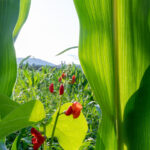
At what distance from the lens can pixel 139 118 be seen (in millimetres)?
379

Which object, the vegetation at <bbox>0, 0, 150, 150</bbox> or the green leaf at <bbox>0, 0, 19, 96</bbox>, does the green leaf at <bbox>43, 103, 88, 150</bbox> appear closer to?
the vegetation at <bbox>0, 0, 150, 150</bbox>

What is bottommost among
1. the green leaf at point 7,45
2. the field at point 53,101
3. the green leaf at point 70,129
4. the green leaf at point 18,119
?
the field at point 53,101

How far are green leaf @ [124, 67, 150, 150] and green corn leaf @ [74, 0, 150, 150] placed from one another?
0.01 m

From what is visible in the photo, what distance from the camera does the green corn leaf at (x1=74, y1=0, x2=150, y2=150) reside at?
1.20 ft

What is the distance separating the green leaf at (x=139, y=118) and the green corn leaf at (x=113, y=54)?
0.4 inches

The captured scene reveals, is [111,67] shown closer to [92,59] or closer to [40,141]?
[92,59]

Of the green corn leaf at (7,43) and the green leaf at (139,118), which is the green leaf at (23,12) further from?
the green leaf at (139,118)

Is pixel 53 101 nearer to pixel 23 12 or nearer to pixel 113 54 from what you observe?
pixel 23 12

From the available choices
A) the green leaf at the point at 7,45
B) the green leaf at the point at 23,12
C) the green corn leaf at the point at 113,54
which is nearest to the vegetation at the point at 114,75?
the green corn leaf at the point at 113,54

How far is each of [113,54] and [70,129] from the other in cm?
17

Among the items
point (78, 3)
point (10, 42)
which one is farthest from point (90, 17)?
point (10, 42)

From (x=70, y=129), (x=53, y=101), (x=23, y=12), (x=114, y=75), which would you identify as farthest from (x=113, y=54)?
(x=53, y=101)

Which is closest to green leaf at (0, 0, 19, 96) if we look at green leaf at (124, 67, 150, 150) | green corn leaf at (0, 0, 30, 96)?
green corn leaf at (0, 0, 30, 96)

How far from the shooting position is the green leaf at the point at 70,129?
419 mm
